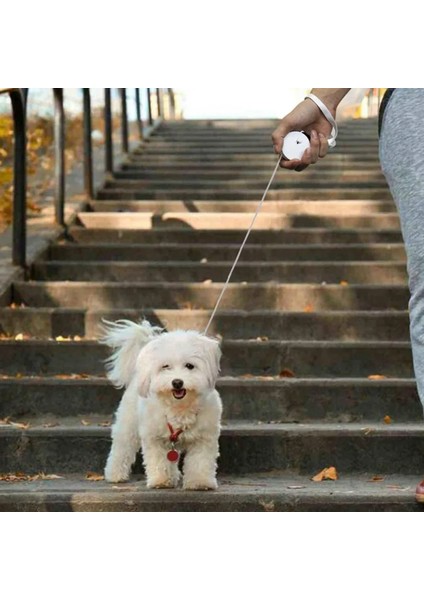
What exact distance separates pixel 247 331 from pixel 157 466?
2041 millimetres

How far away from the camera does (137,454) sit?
17.1 ft

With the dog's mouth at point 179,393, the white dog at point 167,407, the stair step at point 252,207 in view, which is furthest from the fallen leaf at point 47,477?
the stair step at point 252,207

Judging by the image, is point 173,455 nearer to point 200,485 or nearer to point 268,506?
point 200,485

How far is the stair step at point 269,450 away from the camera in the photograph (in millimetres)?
5234

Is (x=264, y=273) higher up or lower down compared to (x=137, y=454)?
higher up

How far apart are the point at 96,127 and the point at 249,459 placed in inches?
379

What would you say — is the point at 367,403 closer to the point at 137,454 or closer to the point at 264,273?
the point at 137,454

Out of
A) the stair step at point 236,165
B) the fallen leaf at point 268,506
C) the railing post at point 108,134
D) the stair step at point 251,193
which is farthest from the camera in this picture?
the stair step at point 236,165

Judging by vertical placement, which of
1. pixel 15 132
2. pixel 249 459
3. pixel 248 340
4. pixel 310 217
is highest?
pixel 15 132

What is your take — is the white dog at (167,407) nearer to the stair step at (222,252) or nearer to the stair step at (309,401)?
the stair step at (309,401)

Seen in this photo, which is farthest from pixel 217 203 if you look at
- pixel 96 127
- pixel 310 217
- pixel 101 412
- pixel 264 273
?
pixel 96 127

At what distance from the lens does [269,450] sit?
5277 mm

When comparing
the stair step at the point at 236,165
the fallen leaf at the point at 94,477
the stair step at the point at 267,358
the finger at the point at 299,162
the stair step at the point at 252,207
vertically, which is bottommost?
the fallen leaf at the point at 94,477

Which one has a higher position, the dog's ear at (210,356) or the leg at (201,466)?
the dog's ear at (210,356)
